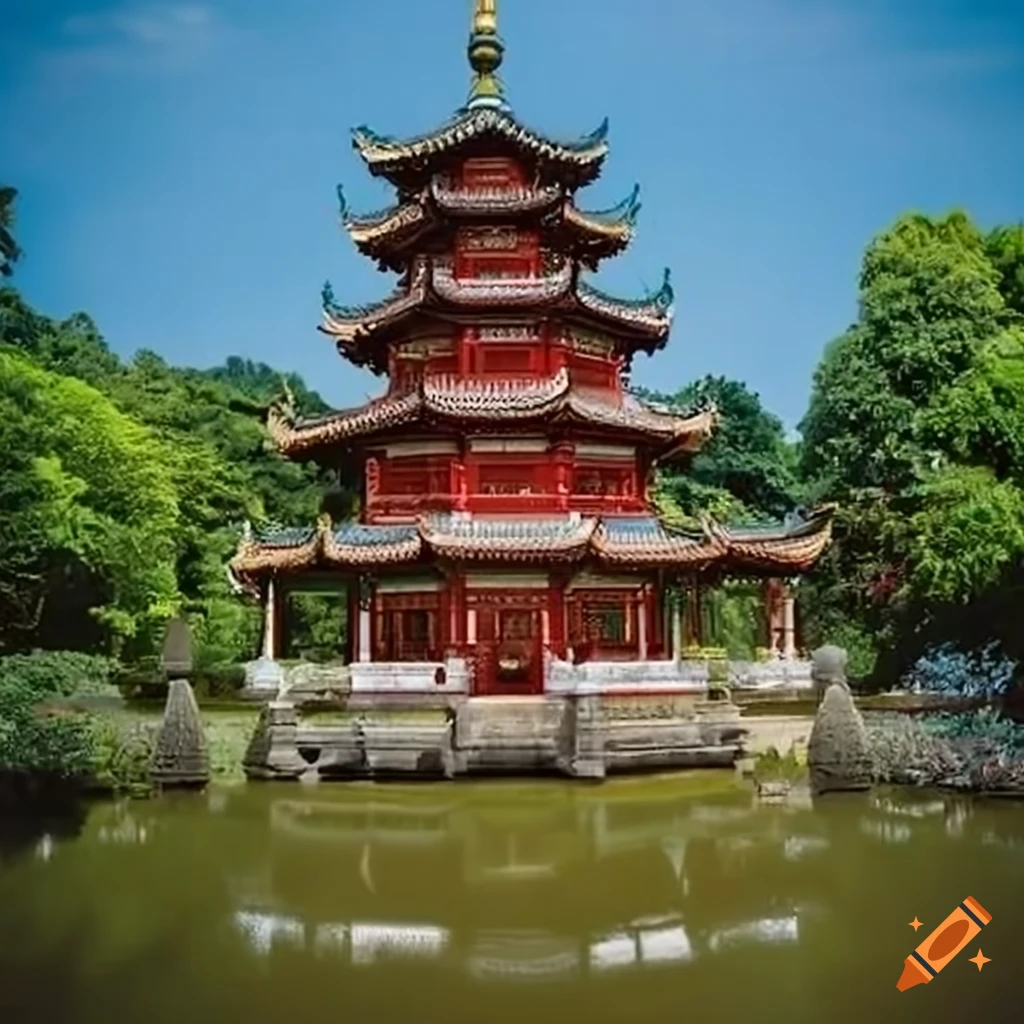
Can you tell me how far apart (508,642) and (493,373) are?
2655 millimetres

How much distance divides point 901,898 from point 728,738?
4.90 meters

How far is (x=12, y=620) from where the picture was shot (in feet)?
31.3

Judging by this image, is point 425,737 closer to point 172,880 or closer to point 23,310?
point 172,880

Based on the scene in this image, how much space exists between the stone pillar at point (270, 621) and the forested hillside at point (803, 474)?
20.9 inches

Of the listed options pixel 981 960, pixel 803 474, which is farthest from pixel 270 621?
pixel 981 960

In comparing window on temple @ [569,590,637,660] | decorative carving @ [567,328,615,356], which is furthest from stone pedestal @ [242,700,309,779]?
decorative carving @ [567,328,615,356]

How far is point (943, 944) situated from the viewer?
233 inches

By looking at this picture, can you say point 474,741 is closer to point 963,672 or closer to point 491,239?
point 963,672

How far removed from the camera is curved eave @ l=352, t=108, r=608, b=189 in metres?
13.3

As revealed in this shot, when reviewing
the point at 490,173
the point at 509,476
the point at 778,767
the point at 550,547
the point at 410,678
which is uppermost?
the point at 490,173

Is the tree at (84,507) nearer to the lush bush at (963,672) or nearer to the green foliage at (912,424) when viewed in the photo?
the lush bush at (963,672)

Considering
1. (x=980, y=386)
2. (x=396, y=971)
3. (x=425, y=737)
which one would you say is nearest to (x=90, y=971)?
(x=396, y=971)

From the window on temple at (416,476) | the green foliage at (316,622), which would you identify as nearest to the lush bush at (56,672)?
the window on temple at (416,476)

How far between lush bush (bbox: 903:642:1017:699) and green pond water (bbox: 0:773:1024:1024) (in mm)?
1634
